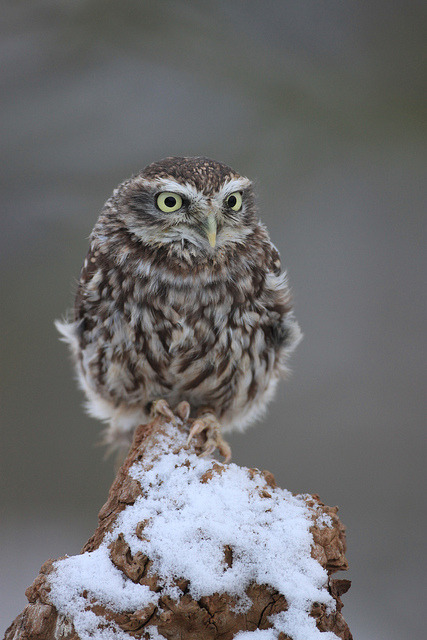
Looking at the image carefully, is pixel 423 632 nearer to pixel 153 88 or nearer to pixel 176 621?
pixel 176 621

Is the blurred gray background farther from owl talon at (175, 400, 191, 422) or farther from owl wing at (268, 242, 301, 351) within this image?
owl talon at (175, 400, 191, 422)

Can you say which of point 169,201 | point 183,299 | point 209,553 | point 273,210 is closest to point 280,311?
point 183,299

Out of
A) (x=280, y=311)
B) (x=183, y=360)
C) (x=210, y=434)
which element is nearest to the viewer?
(x=210, y=434)

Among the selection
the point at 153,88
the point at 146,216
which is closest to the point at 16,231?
the point at 153,88

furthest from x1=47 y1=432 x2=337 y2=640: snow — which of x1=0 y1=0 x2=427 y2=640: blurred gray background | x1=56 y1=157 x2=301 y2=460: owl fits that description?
x1=0 y1=0 x2=427 y2=640: blurred gray background

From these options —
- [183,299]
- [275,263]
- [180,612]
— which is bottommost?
[180,612]

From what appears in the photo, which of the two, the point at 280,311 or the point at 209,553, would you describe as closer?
the point at 209,553

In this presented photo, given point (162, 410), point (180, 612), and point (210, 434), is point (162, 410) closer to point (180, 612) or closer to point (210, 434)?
point (210, 434)
